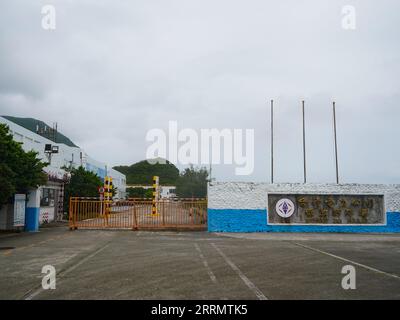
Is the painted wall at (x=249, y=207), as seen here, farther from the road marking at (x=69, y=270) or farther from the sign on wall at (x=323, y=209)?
the road marking at (x=69, y=270)

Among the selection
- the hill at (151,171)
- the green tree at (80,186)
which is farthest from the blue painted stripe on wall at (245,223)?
the hill at (151,171)

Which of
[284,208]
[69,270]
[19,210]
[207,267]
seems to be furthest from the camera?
[284,208]

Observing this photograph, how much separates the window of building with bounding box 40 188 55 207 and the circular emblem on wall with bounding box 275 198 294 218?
47.1 ft

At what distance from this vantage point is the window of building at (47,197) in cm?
2261

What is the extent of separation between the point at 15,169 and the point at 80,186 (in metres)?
12.1

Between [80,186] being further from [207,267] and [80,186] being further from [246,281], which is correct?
[246,281]

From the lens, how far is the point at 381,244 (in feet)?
47.4

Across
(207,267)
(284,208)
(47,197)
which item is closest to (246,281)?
(207,267)

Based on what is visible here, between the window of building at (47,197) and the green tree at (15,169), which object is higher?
the green tree at (15,169)

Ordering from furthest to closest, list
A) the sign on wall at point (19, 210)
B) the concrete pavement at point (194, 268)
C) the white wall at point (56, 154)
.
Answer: the white wall at point (56, 154), the sign on wall at point (19, 210), the concrete pavement at point (194, 268)

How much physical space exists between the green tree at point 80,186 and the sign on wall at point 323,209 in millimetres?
15358

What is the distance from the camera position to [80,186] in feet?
90.8

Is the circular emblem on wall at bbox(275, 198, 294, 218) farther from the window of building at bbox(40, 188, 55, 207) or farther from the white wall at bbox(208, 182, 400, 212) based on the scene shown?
the window of building at bbox(40, 188, 55, 207)
